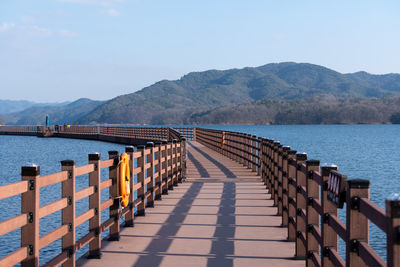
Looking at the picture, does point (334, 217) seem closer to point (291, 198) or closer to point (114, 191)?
point (291, 198)

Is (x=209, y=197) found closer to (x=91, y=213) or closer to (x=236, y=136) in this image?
(x=91, y=213)

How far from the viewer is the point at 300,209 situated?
7762 mm

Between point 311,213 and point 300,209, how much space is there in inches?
38.5

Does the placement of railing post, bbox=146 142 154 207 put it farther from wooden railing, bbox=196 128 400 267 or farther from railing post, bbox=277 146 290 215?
wooden railing, bbox=196 128 400 267

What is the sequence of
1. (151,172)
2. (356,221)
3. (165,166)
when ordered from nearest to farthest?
(356,221)
(151,172)
(165,166)

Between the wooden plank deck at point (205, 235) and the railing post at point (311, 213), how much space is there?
25.9 inches

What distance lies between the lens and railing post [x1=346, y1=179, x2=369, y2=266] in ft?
14.2

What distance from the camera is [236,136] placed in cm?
2736

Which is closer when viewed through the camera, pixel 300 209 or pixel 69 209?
pixel 69 209

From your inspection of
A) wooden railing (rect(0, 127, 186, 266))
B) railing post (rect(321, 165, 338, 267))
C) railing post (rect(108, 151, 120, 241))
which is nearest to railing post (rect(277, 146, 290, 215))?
wooden railing (rect(0, 127, 186, 266))

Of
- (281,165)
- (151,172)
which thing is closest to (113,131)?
(151,172)

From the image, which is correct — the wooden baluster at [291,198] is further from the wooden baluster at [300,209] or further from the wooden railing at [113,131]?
the wooden railing at [113,131]

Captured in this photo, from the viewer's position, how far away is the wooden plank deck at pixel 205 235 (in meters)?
7.59

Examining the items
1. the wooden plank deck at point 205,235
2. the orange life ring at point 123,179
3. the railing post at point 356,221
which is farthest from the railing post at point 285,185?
the railing post at point 356,221
